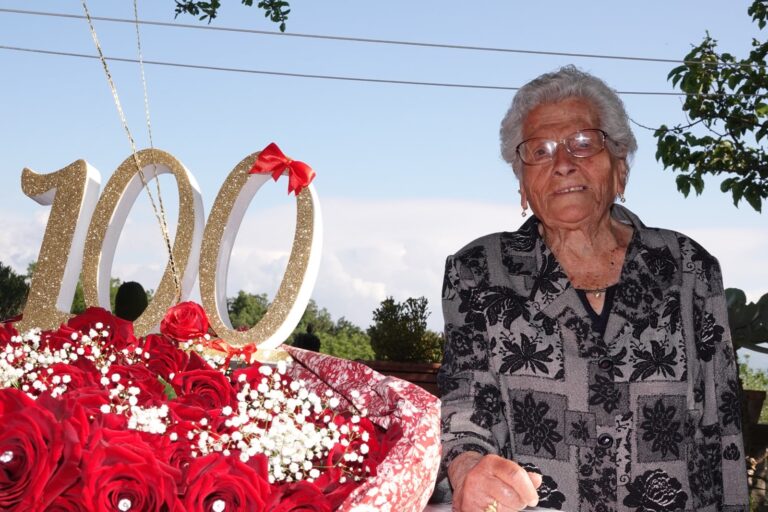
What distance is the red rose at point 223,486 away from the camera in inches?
42.4

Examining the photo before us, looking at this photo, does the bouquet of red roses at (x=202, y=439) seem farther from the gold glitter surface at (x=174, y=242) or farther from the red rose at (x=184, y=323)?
the gold glitter surface at (x=174, y=242)

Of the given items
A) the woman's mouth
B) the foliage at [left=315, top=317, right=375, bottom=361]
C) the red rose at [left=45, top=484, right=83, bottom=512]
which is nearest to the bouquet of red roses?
the red rose at [left=45, top=484, right=83, bottom=512]

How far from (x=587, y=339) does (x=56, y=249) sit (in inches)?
98.3

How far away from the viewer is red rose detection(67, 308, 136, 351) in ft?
6.88

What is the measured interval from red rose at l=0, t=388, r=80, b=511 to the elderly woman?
1.20 meters

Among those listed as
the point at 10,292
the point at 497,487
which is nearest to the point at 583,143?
the point at 497,487

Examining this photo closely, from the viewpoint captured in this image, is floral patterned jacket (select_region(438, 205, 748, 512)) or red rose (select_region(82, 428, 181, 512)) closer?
red rose (select_region(82, 428, 181, 512))

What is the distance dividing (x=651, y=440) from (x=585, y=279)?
52 centimetres

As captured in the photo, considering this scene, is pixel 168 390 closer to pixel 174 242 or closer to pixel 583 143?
pixel 583 143

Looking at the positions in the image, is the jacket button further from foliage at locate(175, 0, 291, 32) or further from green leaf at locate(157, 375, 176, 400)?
foliage at locate(175, 0, 291, 32)

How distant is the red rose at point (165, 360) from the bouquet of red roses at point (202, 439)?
1 centimetres

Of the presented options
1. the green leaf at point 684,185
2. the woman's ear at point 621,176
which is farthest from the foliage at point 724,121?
the woman's ear at point 621,176

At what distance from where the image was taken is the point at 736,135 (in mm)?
6355

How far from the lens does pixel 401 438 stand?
1339 millimetres
